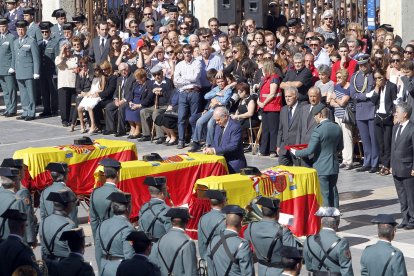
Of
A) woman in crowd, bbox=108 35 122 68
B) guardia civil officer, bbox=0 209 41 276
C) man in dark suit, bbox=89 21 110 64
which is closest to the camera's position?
guardia civil officer, bbox=0 209 41 276

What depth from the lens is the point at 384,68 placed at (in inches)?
826

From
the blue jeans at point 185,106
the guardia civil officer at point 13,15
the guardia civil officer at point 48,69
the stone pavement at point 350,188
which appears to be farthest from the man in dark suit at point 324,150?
the guardia civil officer at point 13,15

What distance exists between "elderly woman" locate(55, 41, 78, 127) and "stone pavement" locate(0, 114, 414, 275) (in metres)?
0.36

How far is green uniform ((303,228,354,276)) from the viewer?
504 inches

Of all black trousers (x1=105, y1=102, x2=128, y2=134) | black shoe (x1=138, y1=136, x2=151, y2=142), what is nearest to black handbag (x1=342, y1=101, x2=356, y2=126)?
black shoe (x1=138, y1=136, x2=151, y2=142)

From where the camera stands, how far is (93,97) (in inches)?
989

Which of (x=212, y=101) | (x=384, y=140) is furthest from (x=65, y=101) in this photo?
(x=384, y=140)

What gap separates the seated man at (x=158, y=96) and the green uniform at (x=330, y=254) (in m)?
11.2

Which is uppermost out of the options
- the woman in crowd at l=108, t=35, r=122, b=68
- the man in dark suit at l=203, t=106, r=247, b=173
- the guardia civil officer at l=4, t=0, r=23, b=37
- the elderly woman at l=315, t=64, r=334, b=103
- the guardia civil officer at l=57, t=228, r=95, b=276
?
the guardia civil officer at l=4, t=0, r=23, b=37

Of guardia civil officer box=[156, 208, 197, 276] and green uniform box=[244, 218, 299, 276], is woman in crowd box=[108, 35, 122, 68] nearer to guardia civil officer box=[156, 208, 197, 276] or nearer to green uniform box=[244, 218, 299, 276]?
green uniform box=[244, 218, 299, 276]

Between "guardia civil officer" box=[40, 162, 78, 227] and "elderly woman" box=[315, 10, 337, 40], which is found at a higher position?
"elderly woman" box=[315, 10, 337, 40]

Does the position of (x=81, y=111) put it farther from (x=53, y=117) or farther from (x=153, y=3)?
(x=153, y=3)

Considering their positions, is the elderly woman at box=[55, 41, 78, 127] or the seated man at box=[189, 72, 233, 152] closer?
the seated man at box=[189, 72, 233, 152]

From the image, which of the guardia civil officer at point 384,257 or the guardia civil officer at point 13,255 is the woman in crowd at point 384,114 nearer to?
the guardia civil officer at point 384,257
